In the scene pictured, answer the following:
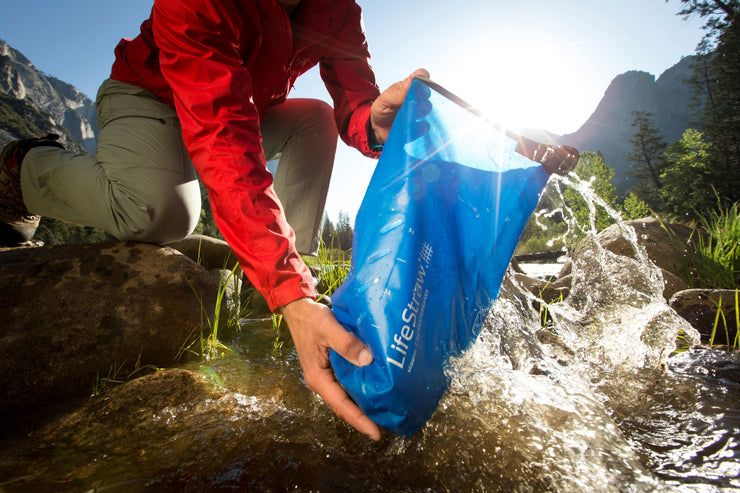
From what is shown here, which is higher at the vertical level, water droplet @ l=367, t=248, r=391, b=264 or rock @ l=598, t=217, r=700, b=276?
water droplet @ l=367, t=248, r=391, b=264

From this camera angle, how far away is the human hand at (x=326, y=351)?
812 millimetres

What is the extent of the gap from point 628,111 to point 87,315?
15882 cm

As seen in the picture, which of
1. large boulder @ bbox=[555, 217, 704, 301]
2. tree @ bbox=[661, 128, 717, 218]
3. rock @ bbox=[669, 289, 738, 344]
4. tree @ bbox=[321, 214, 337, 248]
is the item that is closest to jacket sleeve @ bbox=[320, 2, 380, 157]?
tree @ bbox=[321, 214, 337, 248]

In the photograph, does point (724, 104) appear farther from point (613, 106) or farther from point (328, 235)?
point (613, 106)

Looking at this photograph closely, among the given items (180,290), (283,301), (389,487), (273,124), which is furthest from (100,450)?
(273,124)

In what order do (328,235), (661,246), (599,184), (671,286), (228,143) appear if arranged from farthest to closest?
(599,184), (328,235), (661,246), (671,286), (228,143)

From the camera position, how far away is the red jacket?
107 centimetres

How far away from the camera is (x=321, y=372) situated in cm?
91

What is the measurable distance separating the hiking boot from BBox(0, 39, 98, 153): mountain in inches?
2161

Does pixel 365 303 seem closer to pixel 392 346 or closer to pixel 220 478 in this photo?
pixel 392 346

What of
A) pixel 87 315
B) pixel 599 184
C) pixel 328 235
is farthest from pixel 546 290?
pixel 599 184

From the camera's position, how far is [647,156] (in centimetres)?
3119

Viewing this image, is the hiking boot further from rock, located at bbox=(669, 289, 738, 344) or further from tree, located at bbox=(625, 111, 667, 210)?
tree, located at bbox=(625, 111, 667, 210)

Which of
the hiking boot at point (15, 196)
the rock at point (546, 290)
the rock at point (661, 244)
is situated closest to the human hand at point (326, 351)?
the hiking boot at point (15, 196)
